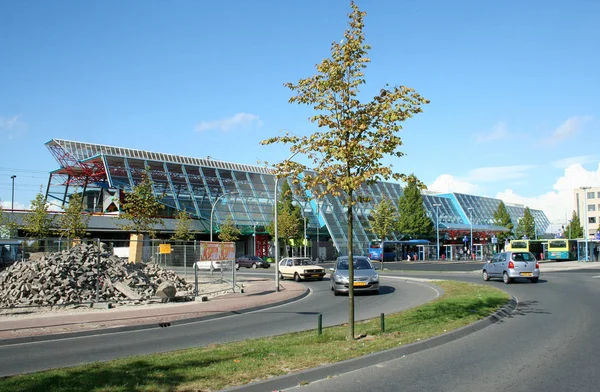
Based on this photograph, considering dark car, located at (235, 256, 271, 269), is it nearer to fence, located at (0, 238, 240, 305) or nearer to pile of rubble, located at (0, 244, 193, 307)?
fence, located at (0, 238, 240, 305)

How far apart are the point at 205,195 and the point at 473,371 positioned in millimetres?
60311

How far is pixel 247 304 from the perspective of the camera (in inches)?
734

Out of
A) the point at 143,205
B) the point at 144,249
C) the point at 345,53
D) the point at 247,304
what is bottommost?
the point at 247,304

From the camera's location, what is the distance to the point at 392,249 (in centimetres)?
7038

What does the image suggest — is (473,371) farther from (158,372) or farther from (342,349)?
(158,372)

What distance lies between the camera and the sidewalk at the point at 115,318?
12.3 m

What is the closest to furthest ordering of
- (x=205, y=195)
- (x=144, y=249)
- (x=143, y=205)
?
(x=144, y=249)
(x=143, y=205)
(x=205, y=195)

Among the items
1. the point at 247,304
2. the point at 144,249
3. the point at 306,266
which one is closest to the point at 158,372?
the point at 247,304

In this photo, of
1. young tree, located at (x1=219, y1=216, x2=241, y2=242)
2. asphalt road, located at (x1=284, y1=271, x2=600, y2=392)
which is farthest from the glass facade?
asphalt road, located at (x1=284, y1=271, x2=600, y2=392)

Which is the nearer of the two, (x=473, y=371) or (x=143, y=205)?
(x=473, y=371)

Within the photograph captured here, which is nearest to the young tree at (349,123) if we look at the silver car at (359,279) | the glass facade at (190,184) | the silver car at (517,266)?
the silver car at (359,279)

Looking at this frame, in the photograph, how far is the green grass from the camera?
6434 mm

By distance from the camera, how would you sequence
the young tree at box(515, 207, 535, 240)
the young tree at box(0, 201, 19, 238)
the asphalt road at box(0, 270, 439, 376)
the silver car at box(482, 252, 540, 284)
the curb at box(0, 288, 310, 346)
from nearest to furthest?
the asphalt road at box(0, 270, 439, 376)
the curb at box(0, 288, 310, 346)
the silver car at box(482, 252, 540, 284)
the young tree at box(0, 201, 19, 238)
the young tree at box(515, 207, 535, 240)

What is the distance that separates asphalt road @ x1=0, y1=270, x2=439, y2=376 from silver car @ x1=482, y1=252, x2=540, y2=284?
336 inches
